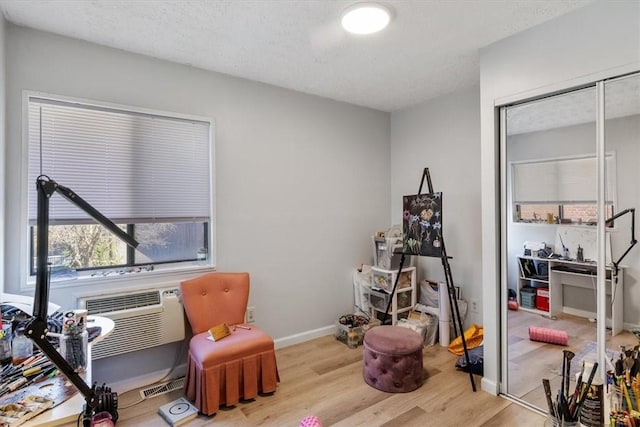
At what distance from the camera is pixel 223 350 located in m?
2.35

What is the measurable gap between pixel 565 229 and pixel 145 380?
10.9ft

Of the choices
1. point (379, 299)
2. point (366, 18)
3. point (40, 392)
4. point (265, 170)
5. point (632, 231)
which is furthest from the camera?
point (379, 299)

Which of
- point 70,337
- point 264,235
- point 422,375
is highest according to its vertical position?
point 264,235

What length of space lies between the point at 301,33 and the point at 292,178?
4.78ft

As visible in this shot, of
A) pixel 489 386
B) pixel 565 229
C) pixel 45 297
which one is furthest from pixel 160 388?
pixel 565 229

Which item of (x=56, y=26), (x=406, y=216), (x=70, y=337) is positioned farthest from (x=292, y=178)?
(x=70, y=337)

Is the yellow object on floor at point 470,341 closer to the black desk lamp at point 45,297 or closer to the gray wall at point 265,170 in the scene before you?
the gray wall at point 265,170

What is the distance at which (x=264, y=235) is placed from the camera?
3.30m

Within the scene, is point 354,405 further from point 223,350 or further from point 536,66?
point 536,66

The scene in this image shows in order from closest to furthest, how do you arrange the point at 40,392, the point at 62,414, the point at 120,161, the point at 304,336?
the point at 62,414 → the point at 40,392 → the point at 120,161 → the point at 304,336

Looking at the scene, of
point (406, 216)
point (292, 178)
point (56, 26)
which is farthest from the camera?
point (292, 178)

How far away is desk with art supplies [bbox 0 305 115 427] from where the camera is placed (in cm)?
115

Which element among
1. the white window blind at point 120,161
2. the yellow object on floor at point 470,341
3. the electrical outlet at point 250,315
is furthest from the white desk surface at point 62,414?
the yellow object on floor at point 470,341

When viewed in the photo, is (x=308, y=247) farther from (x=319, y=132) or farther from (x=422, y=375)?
(x=422, y=375)
